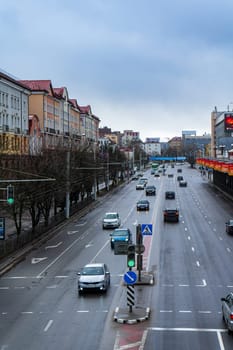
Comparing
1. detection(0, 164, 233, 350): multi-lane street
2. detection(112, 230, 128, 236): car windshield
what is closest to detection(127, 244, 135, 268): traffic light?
detection(0, 164, 233, 350): multi-lane street

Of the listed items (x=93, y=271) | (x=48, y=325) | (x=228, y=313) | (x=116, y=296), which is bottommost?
(x=116, y=296)

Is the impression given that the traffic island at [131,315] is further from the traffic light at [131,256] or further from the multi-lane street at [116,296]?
the traffic light at [131,256]

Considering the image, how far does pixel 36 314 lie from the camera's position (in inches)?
995

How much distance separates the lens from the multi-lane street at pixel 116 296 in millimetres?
21000

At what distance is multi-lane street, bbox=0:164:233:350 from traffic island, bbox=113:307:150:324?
29 cm

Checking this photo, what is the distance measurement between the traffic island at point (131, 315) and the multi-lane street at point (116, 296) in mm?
294

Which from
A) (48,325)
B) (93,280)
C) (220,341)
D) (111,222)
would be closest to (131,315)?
(48,325)

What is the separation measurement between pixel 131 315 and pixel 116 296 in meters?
4.56

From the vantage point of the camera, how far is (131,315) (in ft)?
79.5

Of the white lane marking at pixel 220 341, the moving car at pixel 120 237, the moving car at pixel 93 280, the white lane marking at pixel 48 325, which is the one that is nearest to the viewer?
the white lane marking at pixel 220 341

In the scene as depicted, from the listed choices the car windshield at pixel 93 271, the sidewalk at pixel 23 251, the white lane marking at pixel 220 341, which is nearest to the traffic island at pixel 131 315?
the white lane marking at pixel 220 341

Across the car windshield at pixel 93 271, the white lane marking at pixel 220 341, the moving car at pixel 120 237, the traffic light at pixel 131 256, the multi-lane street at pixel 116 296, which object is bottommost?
the multi-lane street at pixel 116 296

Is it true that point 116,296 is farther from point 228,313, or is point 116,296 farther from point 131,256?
point 228,313

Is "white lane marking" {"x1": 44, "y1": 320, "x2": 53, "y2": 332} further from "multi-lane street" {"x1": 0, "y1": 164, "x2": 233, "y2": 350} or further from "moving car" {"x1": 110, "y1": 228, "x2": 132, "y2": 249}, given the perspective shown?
"moving car" {"x1": 110, "y1": 228, "x2": 132, "y2": 249}
